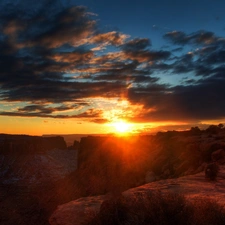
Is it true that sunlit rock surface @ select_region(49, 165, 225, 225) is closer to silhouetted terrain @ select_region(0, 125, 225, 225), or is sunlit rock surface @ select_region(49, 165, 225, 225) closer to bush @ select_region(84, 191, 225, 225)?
silhouetted terrain @ select_region(0, 125, 225, 225)

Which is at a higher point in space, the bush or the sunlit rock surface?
the bush

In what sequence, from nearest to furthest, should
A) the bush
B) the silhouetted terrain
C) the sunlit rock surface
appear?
the bush → the sunlit rock surface → the silhouetted terrain

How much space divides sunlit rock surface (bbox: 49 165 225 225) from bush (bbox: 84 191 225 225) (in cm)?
122

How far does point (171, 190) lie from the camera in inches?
440

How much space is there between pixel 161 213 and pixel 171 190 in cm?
415

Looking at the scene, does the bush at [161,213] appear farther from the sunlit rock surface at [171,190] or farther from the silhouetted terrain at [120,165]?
the silhouetted terrain at [120,165]

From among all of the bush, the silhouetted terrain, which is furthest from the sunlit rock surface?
the bush

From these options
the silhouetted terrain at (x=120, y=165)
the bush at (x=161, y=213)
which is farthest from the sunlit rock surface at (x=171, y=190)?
the bush at (x=161, y=213)

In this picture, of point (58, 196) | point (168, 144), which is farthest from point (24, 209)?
point (168, 144)

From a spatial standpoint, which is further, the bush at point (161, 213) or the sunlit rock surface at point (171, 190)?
the sunlit rock surface at point (171, 190)

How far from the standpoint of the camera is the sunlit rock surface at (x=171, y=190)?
30.6 feet

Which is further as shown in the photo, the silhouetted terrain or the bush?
the silhouetted terrain

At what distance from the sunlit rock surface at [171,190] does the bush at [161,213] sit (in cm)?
122

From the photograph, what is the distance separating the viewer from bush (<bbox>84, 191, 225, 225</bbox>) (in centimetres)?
701
